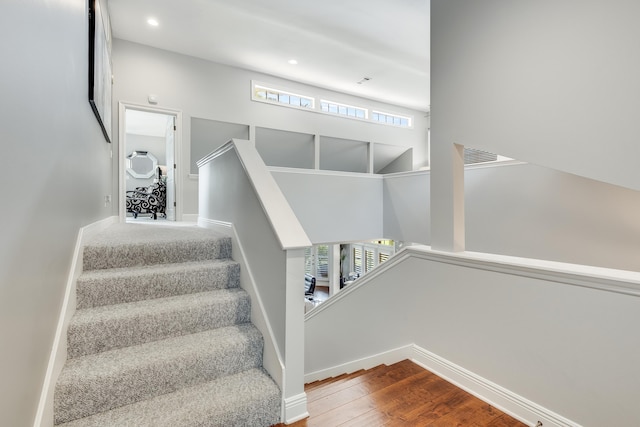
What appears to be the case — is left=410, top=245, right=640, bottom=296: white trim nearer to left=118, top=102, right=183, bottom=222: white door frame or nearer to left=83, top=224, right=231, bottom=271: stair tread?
left=83, top=224, right=231, bottom=271: stair tread

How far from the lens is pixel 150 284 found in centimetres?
201

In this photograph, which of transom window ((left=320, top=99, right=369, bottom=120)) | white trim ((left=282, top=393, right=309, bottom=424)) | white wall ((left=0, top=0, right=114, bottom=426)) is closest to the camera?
white wall ((left=0, top=0, right=114, bottom=426))

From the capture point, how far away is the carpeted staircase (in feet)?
4.62

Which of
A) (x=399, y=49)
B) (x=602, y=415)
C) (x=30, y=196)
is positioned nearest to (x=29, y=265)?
(x=30, y=196)

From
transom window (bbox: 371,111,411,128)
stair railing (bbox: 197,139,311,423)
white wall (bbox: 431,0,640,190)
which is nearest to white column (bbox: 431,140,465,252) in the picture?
white wall (bbox: 431,0,640,190)

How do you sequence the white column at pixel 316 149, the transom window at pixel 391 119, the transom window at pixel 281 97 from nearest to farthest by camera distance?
the transom window at pixel 281 97
the white column at pixel 316 149
the transom window at pixel 391 119

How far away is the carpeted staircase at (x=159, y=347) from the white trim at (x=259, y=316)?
0.16 ft

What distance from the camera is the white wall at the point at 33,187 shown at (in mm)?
947

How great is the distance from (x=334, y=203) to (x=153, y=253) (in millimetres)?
3517

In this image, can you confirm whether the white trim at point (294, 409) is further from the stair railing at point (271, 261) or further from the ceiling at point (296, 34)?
the ceiling at point (296, 34)

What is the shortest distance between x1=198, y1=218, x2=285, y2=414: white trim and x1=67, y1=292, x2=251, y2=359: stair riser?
0.09 metres

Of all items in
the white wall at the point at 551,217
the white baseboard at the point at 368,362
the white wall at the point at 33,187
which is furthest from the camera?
the white wall at the point at 551,217

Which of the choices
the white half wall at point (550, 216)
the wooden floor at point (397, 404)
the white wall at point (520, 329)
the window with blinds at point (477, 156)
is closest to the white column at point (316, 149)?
the window with blinds at point (477, 156)

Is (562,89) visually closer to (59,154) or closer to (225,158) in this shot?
(225,158)
